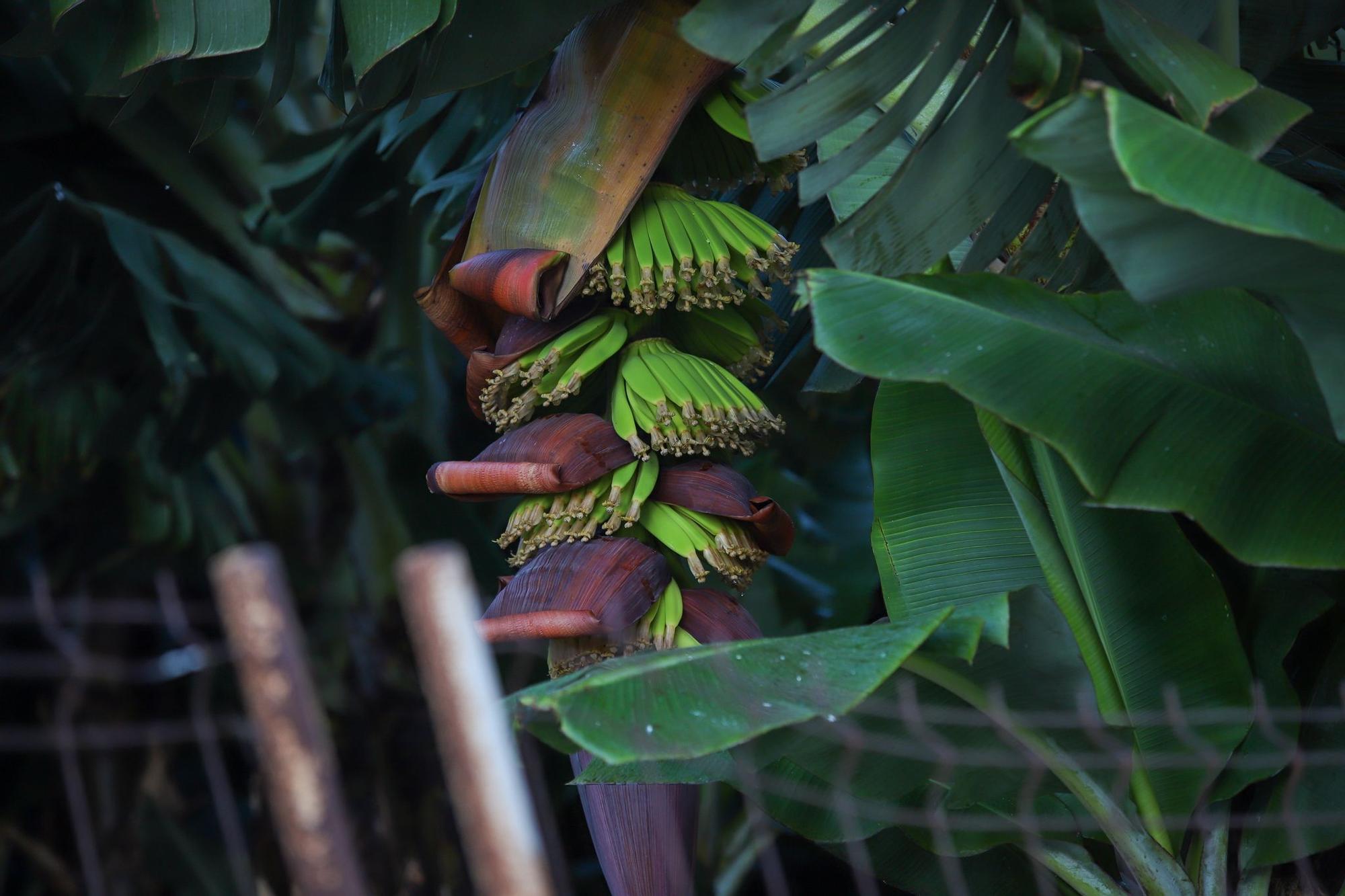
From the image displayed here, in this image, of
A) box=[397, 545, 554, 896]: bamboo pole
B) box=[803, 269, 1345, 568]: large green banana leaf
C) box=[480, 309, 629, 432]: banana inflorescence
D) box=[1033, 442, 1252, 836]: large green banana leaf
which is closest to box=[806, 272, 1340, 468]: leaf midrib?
box=[803, 269, 1345, 568]: large green banana leaf

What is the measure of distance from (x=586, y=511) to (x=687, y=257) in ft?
0.76

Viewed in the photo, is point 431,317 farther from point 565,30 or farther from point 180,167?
point 180,167

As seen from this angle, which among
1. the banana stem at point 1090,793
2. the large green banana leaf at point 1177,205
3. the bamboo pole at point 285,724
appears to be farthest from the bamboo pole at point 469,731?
the banana stem at point 1090,793

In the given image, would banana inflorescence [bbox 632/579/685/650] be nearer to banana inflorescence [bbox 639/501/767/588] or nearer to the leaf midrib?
banana inflorescence [bbox 639/501/767/588]

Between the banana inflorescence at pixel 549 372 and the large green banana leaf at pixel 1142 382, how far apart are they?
24cm

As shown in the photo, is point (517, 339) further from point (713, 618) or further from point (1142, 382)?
point (1142, 382)

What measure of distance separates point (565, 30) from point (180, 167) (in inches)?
59.5

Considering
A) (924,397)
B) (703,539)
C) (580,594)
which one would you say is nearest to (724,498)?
(703,539)

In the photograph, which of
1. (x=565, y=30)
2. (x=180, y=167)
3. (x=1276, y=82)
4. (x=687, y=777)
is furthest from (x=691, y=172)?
(x=180, y=167)

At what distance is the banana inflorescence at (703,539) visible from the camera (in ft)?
3.19

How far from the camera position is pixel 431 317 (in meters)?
1.08

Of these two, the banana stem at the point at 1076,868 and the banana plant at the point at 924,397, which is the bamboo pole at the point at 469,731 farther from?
the banana stem at the point at 1076,868

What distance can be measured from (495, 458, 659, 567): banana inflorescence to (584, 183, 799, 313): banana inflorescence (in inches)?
5.9

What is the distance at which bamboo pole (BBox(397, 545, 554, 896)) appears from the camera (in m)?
0.38
